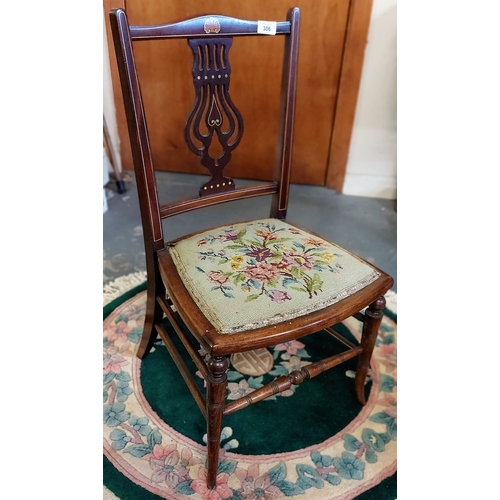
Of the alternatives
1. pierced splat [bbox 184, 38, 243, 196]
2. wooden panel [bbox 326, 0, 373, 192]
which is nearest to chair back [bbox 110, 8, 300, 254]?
pierced splat [bbox 184, 38, 243, 196]

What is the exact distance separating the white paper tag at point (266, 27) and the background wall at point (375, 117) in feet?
3.01

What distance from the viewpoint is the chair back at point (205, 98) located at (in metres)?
0.95

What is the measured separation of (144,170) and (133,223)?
114cm

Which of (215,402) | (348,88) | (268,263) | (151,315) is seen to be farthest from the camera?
(348,88)

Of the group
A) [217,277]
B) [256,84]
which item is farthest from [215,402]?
[256,84]

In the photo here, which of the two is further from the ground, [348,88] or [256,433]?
[348,88]

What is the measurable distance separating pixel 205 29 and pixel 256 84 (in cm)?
122

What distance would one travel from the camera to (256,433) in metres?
1.20

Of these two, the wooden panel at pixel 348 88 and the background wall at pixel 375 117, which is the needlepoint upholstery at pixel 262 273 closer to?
the background wall at pixel 375 117

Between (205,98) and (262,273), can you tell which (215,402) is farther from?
(205,98)

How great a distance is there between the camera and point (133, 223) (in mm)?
2131

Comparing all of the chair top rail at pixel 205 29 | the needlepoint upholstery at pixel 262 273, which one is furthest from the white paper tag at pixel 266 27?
the needlepoint upholstery at pixel 262 273

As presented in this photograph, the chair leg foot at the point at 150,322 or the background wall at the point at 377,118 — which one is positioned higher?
the background wall at the point at 377,118

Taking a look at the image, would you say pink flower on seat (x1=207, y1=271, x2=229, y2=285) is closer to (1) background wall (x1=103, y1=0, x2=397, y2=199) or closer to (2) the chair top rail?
(2) the chair top rail
